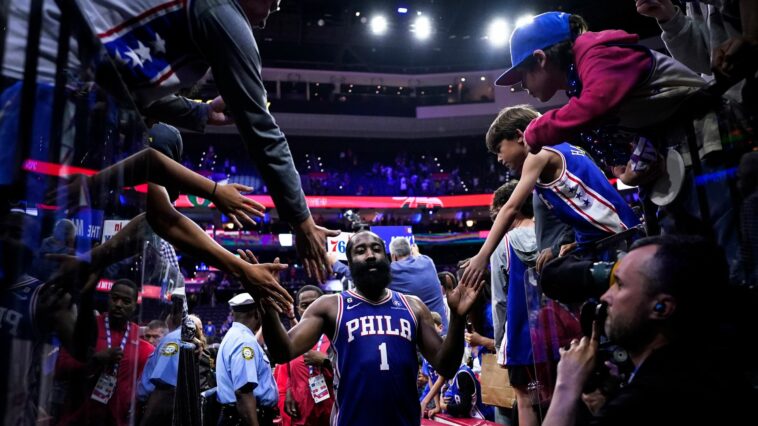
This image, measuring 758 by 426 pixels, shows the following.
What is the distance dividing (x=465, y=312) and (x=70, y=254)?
1.84m

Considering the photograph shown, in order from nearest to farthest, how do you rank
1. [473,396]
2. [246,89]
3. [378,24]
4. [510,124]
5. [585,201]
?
1. [246,89]
2. [585,201]
3. [510,124]
4. [473,396]
5. [378,24]

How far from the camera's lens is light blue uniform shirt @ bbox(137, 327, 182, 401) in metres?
2.37

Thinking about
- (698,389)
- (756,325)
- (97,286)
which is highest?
(97,286)

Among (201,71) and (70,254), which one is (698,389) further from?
(201,71)

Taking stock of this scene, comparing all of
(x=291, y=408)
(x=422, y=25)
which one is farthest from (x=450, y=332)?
(x=422, y=25)

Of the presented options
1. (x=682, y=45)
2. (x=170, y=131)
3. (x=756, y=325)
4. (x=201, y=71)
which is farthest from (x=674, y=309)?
(x=170, y=131)

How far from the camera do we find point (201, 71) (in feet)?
6.64

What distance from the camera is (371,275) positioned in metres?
3.27

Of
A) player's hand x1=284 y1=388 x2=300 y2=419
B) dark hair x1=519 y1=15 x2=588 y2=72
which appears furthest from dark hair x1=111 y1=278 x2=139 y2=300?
player's hand x1=284 y1=388 x2=300 y2=419

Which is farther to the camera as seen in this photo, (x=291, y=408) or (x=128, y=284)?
(x=291, y=408)

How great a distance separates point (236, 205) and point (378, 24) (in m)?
20.5

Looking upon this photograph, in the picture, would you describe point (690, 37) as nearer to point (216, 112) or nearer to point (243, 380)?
point (216, 112)

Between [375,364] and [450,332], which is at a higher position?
[450,332]

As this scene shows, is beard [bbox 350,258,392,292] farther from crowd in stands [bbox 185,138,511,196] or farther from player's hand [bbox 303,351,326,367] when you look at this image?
crowd in stands [bbox 185,138,511,196]
